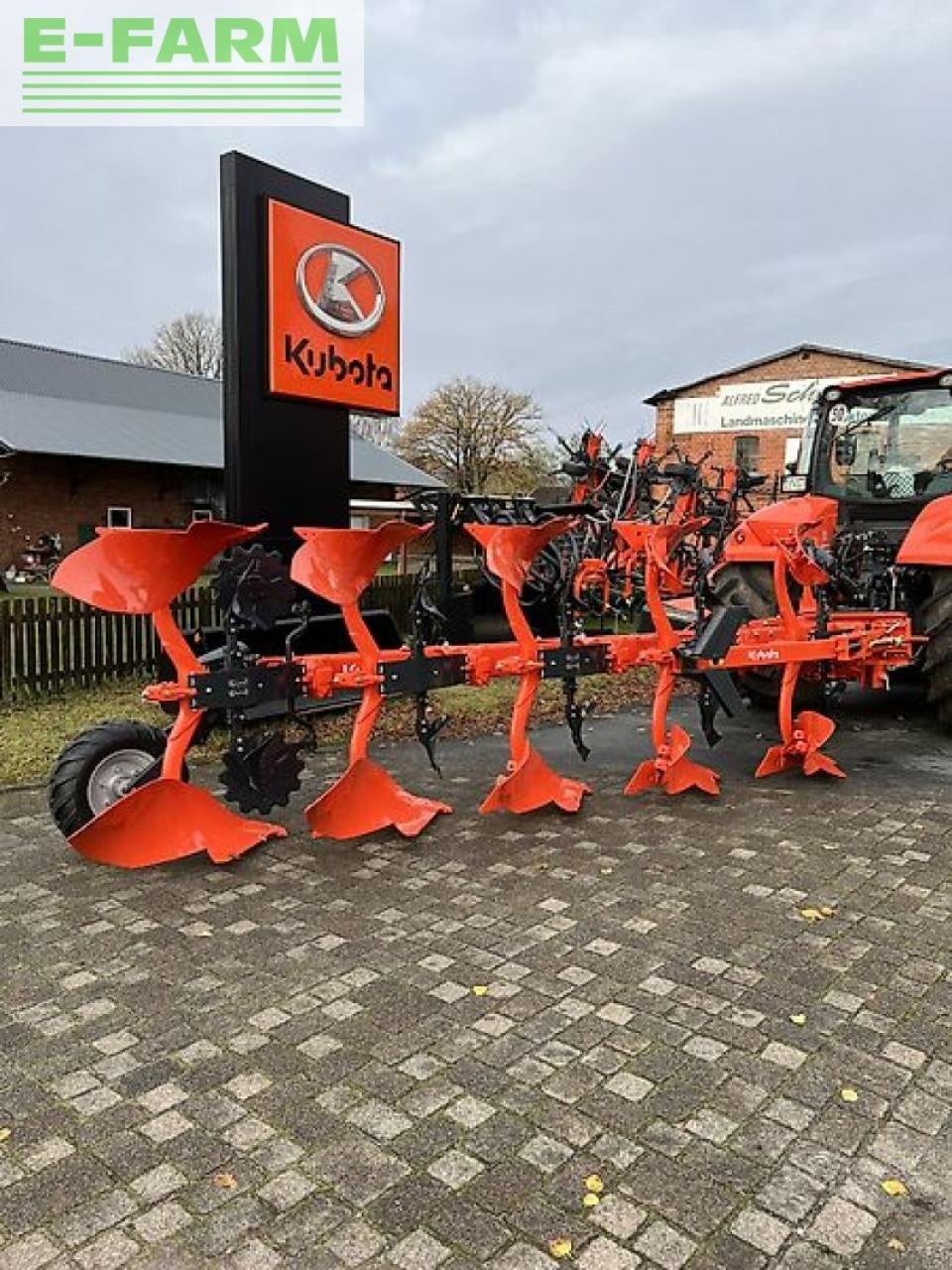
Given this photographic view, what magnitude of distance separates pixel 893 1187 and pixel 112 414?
26.2m

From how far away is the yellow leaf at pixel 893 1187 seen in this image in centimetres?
206

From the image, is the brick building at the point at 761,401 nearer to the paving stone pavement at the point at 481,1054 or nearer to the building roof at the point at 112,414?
the building roof at the point at 112,414

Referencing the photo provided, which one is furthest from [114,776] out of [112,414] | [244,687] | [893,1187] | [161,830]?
[112,414]

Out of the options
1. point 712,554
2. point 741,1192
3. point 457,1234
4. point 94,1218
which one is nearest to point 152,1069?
point 94,1218

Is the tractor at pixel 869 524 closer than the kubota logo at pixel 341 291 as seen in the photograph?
Yes

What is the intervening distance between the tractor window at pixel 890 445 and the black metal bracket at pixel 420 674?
12.9 feet

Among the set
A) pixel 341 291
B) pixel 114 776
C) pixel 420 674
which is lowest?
pixel 114 776

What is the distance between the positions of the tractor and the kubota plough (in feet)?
2.26

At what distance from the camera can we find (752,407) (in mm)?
29234

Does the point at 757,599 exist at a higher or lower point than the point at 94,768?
higher

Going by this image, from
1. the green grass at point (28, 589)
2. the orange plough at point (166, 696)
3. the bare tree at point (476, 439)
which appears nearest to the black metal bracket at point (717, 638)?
the orange plough at point (166, 696)

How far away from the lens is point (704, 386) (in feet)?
98.3

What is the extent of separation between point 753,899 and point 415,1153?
1878mm

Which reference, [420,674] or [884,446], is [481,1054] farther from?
[884,446]
